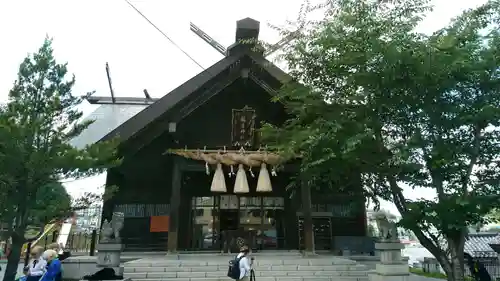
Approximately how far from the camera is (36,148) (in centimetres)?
908

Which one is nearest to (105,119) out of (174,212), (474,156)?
(174,212)

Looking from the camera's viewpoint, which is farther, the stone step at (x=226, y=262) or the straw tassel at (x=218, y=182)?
the straw tassel at (x=218, y=182)

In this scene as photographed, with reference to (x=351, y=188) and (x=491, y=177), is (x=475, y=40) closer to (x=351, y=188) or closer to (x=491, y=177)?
(x=491, y=177)

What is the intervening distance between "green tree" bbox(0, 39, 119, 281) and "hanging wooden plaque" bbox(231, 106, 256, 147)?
529 centimetres

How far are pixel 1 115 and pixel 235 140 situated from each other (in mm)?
7826

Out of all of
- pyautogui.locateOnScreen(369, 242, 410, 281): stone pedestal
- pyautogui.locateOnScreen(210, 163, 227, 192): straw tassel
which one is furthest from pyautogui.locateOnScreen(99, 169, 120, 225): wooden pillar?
pyautogui.locateOnScreen(369, 242, 410, 281): stone pedestal

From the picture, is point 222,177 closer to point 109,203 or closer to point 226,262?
point 226,262

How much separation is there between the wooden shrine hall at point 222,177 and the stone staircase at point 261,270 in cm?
212

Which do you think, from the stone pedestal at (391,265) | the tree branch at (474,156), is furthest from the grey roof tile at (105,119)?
the tree branch at (474,156)

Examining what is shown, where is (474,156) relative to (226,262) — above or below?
above

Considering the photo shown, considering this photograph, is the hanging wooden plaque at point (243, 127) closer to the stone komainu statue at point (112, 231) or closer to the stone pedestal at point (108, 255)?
the stone komainu statue at point (112, 231)

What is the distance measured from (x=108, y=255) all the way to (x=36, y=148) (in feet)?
11.4

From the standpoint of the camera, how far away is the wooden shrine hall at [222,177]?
1272 centimetres

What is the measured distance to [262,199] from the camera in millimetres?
14945
